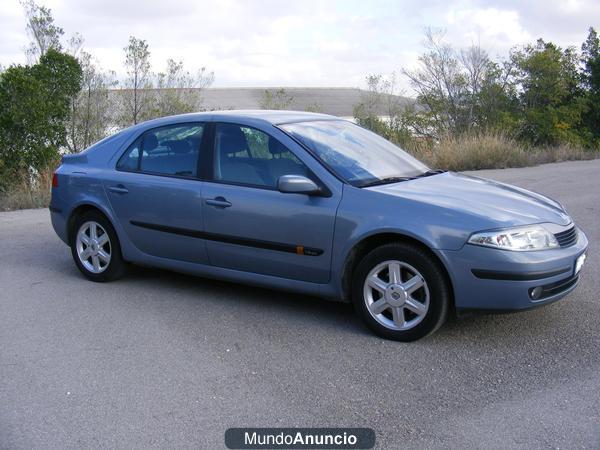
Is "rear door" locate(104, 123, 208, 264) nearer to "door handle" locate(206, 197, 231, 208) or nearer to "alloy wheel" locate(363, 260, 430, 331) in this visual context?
"door handle" locate(206, 197, 231, 208)

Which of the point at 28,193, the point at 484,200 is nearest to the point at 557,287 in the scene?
the point at 484,200

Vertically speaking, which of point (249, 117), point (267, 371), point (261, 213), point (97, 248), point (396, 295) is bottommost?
point (267, 371)

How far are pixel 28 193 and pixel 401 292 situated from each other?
960 centimetres

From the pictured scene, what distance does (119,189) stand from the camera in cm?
646

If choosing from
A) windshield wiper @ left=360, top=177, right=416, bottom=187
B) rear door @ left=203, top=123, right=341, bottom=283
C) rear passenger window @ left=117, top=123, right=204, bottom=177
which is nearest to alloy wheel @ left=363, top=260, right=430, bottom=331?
rear door @ left=203, top=123, right=341, bottom=283

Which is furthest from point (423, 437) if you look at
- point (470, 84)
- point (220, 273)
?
point (470, 84)

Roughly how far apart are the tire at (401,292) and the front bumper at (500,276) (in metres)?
0.11

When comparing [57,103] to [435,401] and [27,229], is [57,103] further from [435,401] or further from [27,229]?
[435,401]

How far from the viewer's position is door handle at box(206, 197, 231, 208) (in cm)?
574

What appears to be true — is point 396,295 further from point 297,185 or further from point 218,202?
point 218,202

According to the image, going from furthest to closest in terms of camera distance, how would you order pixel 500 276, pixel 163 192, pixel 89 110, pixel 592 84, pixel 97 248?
pixel 592 84 < pixel 89 110 < pixel 97 248 < pixel 163 192 < pixel 500 276

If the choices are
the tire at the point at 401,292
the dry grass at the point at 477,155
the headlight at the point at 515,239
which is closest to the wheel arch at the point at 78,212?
the tire at the point at 401,292

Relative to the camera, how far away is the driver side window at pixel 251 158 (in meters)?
5.60

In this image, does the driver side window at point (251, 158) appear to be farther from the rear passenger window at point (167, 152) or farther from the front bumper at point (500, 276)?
the front bumper at point (500, 276)
